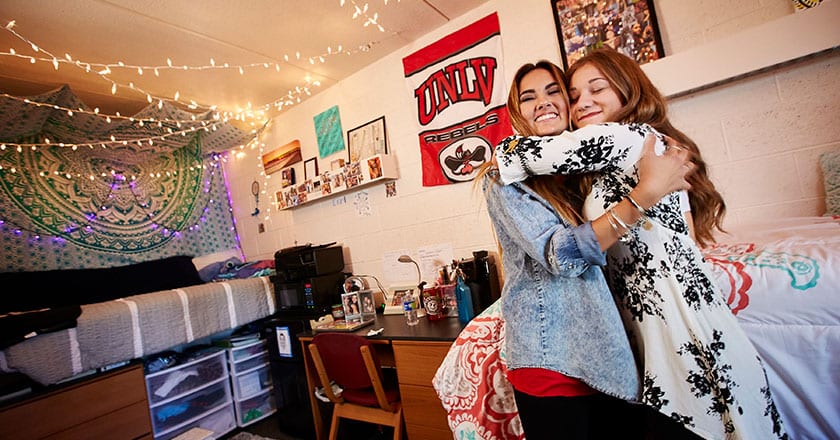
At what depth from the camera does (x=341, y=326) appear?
2.34 m

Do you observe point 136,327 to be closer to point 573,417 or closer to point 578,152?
point 573,417

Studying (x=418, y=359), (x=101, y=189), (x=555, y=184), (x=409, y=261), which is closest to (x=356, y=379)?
(x=418, y=359)

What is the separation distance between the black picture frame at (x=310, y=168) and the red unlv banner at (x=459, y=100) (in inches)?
42.3

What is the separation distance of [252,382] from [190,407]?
1.40 feet

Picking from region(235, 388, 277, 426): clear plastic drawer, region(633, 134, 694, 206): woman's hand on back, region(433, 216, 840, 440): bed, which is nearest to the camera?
region(633, 134, 694, 206): woman's hand on back

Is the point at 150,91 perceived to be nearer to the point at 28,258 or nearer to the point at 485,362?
the point at 28,258

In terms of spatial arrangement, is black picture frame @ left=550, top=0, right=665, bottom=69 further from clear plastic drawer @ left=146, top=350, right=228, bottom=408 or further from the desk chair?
clear plastic drawer @ left=146, top=350, right=228, bottom=408

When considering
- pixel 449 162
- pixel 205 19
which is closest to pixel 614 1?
pixel 449 162

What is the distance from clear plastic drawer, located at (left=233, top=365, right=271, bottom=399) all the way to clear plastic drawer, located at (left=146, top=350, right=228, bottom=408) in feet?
0.41

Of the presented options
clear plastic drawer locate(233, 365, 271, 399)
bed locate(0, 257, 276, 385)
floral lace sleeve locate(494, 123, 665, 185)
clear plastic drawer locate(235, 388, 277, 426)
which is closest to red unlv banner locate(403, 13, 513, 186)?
floral lace sleeve locate(494, 123, 665, 185)

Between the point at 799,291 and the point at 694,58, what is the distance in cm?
110

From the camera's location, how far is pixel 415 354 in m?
1.83

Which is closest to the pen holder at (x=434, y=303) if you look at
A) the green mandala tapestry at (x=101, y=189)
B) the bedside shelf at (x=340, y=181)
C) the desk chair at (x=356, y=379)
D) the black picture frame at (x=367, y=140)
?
the desk chair at (x=356, y=379)

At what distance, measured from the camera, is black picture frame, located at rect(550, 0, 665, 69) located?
180cm
